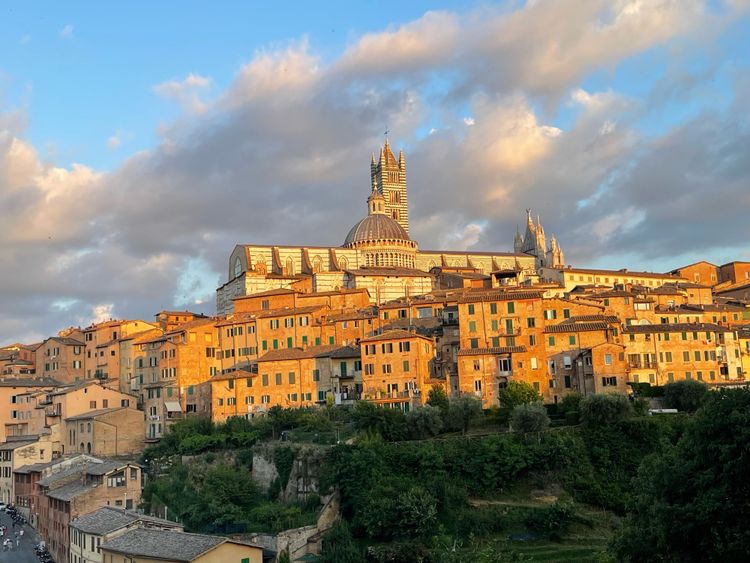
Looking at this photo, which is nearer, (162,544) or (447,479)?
(162,544)

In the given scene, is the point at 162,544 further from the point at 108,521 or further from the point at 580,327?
the point at 580,327

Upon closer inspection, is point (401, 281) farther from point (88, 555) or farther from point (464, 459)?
point (88, 555)

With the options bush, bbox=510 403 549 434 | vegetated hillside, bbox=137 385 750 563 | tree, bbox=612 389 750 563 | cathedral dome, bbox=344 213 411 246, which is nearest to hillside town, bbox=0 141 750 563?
vegetated hillside, bbox=137 385 750 563

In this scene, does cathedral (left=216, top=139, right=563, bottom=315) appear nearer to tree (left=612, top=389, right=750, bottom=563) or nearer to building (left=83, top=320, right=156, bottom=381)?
building (left=83, top=320, right=156, bottom=381)

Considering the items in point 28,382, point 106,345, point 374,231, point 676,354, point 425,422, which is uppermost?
point 374,231

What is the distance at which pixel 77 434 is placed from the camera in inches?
2618

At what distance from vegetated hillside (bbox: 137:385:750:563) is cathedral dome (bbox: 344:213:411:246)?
59416mm

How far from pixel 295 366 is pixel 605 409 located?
23923 millimetres

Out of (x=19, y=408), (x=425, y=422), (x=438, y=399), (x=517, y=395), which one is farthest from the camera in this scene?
(x=19, y=408)

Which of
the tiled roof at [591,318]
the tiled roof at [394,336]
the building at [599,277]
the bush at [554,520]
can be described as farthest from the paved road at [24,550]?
the building at [599,277]

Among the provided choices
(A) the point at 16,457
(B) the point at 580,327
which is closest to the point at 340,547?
(B) the point at 580,327

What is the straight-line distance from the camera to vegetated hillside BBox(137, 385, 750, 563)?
149 feet

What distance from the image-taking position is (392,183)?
151 meters

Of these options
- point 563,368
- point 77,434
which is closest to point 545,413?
point 563,368
